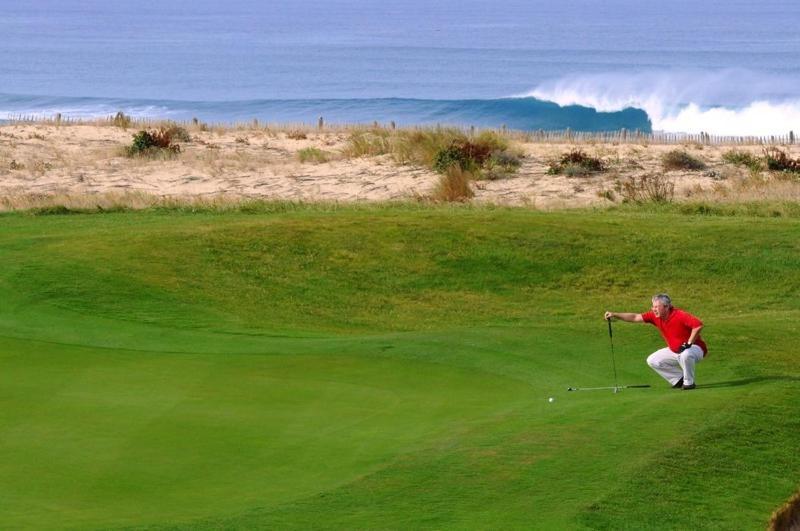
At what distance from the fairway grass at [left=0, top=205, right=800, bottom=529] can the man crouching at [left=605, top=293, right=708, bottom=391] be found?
0.82ft

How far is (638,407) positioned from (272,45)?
162m

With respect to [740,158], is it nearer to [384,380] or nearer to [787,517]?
[384,380]

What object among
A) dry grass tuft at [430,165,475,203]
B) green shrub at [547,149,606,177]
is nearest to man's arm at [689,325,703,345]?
dry grass tuft at [430,165,475,203]

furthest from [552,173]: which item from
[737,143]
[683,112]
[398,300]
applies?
[683,112]

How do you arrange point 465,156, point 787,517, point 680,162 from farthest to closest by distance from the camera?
point 680,162 → point 465,156 → point 787,517

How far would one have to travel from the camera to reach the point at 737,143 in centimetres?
4988

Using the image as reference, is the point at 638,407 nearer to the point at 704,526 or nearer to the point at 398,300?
the point at 704,526

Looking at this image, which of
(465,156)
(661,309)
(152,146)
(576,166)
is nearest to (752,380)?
(661,309)

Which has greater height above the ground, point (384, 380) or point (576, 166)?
point (576, 166)

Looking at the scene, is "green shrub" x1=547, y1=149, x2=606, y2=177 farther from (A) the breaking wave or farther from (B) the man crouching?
(A) the breaking wave

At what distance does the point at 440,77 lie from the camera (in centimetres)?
12650

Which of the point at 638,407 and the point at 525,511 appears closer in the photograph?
the point at 525,511

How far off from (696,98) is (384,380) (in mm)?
96392

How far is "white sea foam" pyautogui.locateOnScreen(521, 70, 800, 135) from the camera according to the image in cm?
9569
